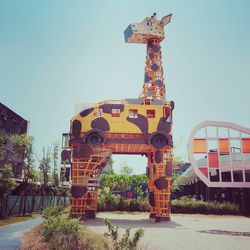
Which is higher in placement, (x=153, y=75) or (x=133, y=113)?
(x=153, y=75)

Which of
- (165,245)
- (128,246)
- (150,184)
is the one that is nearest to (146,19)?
(150,184)

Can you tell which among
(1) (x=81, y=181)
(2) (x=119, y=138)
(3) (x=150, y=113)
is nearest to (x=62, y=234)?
(1) (x=81, y=181)

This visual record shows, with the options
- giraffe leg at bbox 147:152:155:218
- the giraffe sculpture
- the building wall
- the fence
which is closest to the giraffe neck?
giraffe leg at bbox 147:152:155:218

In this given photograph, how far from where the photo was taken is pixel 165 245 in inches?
458

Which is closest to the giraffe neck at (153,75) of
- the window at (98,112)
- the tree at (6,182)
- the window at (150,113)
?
the window at (150,113)

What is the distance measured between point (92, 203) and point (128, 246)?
55.2ft

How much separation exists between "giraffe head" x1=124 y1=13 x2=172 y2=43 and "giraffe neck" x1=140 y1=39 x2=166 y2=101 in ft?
2.47

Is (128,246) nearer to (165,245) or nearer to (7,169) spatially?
(165,245)

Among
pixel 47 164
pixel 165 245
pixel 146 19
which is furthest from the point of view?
pixel 47 164

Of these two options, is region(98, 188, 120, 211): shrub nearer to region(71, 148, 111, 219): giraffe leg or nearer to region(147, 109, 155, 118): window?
region(71, 148, 111, 219): giraffe leg

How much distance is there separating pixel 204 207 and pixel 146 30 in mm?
21847

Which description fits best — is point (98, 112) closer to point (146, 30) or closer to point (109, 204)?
point (146, 30)

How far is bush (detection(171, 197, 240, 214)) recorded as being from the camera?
33.3 meters

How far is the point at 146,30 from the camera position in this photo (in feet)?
112
